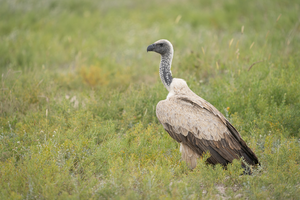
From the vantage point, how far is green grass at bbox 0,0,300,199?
11.3 ft

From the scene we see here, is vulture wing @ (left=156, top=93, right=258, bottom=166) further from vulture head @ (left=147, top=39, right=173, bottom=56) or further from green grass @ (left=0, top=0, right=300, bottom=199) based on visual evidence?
vulture head @ (left=147, top=39, right=173, bottom=56)

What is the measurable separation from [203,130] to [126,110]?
1.89 meters

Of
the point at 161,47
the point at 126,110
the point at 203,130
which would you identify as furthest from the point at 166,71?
the point at 203,130

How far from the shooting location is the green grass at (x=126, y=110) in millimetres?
3453

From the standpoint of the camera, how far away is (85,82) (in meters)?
6.86

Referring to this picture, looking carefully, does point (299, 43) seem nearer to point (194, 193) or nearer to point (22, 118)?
point (194, 193)

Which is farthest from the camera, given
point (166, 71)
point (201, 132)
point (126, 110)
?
point (126, 110)

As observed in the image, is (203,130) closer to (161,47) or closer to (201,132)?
(201,132)

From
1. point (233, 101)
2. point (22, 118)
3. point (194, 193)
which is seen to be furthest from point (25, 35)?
point (194, 193)

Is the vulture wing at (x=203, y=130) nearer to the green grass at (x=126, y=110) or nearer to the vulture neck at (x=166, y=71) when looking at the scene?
the green grass at (x=126, y=110)

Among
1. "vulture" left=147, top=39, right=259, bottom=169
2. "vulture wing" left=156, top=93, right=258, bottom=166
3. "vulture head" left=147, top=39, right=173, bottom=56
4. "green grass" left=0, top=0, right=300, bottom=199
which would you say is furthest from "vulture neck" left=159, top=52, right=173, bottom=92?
"green grass" left=0, top=0, right=300, bottom=199

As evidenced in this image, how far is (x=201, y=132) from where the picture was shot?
3.87m

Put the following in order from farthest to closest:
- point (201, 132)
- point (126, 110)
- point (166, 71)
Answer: point (126, 110), point (166, 71), point (201, 132)

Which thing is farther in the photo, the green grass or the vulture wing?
the vulture wing
